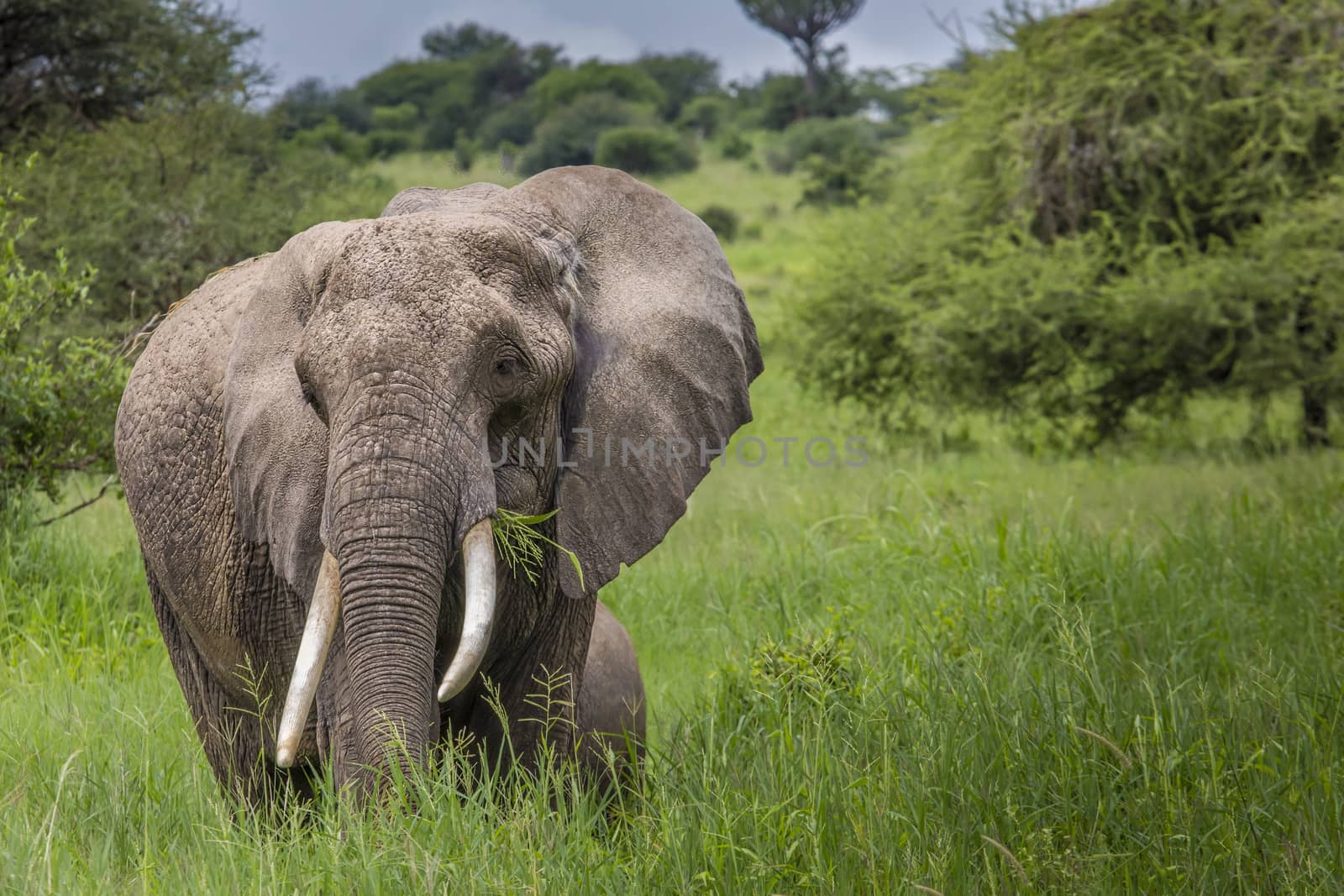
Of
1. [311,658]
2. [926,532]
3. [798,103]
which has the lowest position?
[926,532]

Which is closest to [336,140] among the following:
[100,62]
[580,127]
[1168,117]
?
[580,127]

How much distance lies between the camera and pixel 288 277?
3.41 meters

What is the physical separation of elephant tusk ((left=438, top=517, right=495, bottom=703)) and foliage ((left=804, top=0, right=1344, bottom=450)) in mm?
10593

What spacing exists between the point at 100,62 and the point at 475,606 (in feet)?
50.7

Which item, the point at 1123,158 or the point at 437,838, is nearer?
the point at 437,838

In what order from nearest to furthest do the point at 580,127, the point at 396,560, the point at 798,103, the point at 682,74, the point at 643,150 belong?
1. the point at 396,560
2. the point at 643,150
3. the point at 580,127
4. the point at 798,103
5. the point at 682,74

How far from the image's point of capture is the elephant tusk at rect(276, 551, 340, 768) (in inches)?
113

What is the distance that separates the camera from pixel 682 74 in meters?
75.2

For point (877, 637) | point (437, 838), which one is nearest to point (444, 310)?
point (437, 838)

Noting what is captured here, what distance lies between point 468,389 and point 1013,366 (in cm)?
1175

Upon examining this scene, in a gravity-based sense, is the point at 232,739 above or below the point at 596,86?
below

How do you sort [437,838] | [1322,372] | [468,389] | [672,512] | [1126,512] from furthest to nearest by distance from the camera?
[1322,372]
[1126,512]
[672,512]
[468,389]
[437,838]

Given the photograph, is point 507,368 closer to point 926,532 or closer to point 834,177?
point 926,532

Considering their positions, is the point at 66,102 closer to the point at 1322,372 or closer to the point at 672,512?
the point at 1322,372
